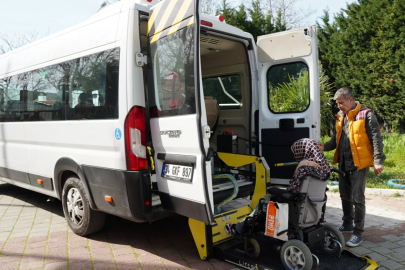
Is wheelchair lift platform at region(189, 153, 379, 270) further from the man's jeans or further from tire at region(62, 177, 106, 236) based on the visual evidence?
tire at region(62, 177, 106, 236)

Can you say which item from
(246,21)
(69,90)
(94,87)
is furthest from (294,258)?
(246,21)

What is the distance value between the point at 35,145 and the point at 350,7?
18.7 meters

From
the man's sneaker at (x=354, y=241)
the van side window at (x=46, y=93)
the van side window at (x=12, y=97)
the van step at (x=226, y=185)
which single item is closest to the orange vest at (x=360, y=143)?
the man's sneaker at (x=354, y=241)

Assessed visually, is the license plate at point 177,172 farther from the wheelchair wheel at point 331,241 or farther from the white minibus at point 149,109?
the wheelchair wheel at point 331,241

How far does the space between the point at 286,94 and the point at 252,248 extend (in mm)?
2252

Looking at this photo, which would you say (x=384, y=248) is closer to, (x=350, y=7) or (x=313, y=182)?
(x=313, y=182)

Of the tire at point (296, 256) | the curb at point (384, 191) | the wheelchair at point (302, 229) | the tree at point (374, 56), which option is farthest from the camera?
the tree at point (374, 56)

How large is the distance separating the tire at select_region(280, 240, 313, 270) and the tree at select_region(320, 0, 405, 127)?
12.7 metres

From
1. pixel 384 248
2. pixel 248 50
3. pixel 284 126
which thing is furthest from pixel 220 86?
pixel 384 248

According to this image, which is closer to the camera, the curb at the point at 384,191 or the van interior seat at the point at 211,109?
the van interior seat at the point at 211,109

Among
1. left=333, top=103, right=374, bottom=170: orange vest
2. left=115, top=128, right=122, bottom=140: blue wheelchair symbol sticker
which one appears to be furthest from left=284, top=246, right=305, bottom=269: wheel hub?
left=115, top=128, right=122, bottom=140: blue wheelchair symbol sticker

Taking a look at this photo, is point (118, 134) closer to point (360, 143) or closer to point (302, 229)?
point (302, 229)

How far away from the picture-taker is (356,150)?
3.88 metres

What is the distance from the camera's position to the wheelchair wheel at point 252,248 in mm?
3422
